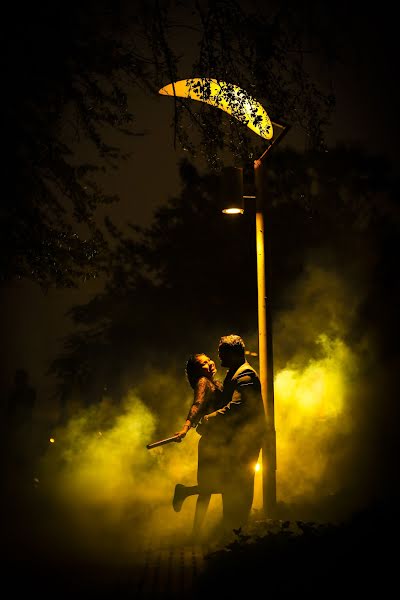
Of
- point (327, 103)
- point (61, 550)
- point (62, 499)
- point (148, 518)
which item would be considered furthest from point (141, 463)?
point (327, 103)

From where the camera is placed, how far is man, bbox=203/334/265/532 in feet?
25.0

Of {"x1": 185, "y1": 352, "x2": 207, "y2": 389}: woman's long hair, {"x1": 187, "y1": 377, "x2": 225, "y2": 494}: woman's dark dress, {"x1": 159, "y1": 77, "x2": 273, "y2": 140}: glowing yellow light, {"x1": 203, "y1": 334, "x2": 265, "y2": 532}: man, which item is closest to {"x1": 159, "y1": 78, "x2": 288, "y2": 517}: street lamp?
{"x1": 159, "y1": 77, "x2": 273, "y2": 140}: glowing yellow light

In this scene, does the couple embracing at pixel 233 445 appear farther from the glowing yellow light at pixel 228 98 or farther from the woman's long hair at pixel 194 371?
the glowing yellow light at pixel 228 98

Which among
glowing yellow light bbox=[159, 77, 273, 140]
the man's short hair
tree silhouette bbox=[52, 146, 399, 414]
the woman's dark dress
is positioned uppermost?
tree silhouette bbox=[52, 146, 399, 414]

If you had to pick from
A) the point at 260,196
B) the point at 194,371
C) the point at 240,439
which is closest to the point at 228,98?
the point at 260,196

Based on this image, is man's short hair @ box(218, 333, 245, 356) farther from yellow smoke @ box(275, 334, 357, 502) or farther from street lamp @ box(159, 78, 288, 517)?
yellow smoke @ box(275, 334, 357, 502)

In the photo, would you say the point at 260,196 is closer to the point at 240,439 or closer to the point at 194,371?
the point at 194,371

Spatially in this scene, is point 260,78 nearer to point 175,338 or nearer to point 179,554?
point 179,554

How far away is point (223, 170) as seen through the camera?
7.95 meters

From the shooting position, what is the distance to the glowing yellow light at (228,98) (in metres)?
7.10

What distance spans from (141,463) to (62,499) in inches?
68.6

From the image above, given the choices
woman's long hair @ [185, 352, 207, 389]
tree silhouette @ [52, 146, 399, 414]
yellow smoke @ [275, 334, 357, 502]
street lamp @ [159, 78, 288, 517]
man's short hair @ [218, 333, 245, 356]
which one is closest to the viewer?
street lamp @ [159, 78, 288, 517]

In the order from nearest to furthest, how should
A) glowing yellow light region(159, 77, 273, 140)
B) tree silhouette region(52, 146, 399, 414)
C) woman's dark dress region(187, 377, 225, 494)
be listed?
glowing yellow light region(159, 77, 273, 140) → woman's dark dress region(187, 377, 225, 494) → tree silhouette region(52, 146, 399, 414)

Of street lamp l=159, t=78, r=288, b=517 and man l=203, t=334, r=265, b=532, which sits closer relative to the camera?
street lamp l=159, t=78, r=288, b=517
